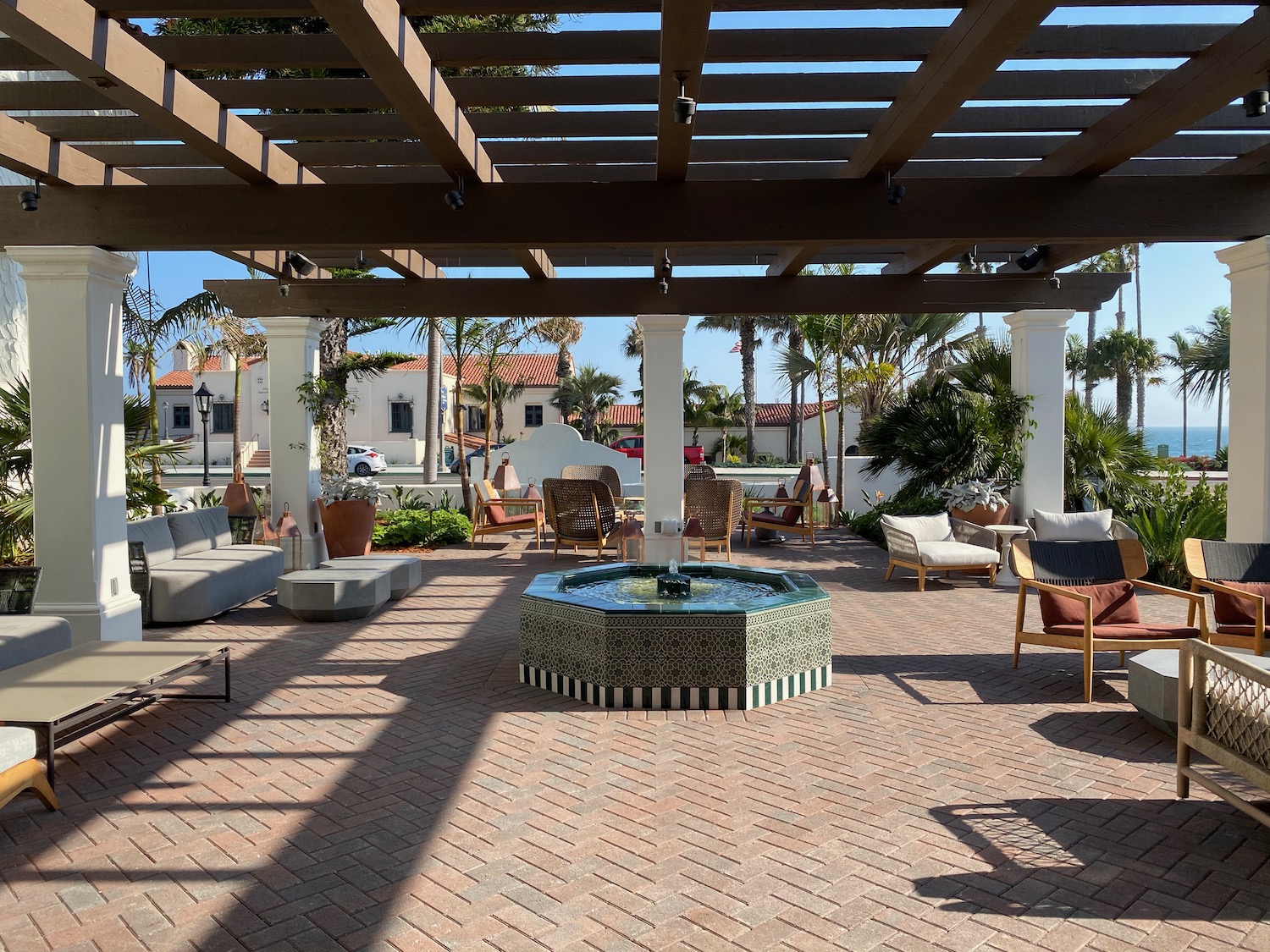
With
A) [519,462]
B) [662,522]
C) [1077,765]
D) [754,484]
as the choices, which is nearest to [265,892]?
[1077,765]

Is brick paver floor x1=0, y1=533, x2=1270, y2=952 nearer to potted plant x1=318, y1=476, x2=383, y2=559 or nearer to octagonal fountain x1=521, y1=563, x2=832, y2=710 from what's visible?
octagonal fountain x1=521, y1=563, x2=832, y2=710

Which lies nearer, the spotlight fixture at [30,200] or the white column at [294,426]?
the spotlight fixture at [30,200]

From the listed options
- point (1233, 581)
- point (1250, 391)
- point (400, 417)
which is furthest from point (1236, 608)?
point (400, 417)

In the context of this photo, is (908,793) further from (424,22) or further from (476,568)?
(424,22)

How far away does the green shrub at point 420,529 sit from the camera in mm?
12250

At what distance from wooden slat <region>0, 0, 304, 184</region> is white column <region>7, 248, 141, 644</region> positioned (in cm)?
146

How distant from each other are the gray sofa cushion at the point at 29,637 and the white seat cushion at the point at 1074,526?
309 inches

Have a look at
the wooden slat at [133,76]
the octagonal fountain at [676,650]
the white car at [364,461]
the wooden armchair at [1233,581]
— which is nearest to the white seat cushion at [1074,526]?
the wooden armchair at [1233,581]

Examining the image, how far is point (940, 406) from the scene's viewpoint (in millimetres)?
11547

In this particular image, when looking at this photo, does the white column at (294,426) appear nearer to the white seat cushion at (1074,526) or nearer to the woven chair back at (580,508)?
the woven chair back at (580,508)

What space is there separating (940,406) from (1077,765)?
7.88 m

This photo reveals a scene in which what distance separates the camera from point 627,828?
358 cm

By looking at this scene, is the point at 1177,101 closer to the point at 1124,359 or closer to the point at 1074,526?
the point at 1074,526

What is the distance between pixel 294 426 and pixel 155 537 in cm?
299
